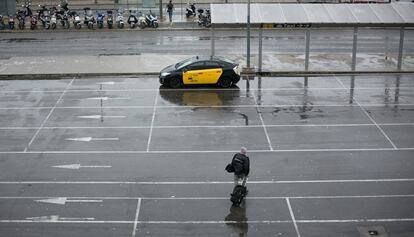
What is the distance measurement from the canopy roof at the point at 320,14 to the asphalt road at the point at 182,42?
3971mm

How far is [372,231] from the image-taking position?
14.8 metres

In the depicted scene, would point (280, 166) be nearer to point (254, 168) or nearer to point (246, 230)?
point (254, 168)

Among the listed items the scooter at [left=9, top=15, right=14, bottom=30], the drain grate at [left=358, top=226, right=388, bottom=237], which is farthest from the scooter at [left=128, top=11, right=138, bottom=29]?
the drain grate at [left=358, top=226, right=388, bottom=237]

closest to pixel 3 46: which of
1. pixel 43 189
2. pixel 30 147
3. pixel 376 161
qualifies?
pixel 30 147

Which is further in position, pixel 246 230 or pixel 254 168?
pixel 254 168

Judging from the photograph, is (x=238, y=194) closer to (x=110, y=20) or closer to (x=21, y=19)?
(x=110, y=20)

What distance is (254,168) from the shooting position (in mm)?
18719

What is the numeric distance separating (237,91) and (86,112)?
288 inches

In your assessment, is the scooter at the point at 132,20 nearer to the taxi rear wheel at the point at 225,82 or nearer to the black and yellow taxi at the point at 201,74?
the black and yellow taxi at the point at 201,74

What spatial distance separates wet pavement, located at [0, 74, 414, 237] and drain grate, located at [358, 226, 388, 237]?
0.05 metres

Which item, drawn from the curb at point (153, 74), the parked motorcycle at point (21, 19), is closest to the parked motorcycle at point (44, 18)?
the parked motorcycle at point (21, 19)

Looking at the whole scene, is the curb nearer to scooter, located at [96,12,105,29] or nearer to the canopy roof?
the canopy roof

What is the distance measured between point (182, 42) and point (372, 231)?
86.3 feet

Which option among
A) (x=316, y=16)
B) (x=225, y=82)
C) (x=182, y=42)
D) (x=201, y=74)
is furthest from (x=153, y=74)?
(x=316, y=16)
